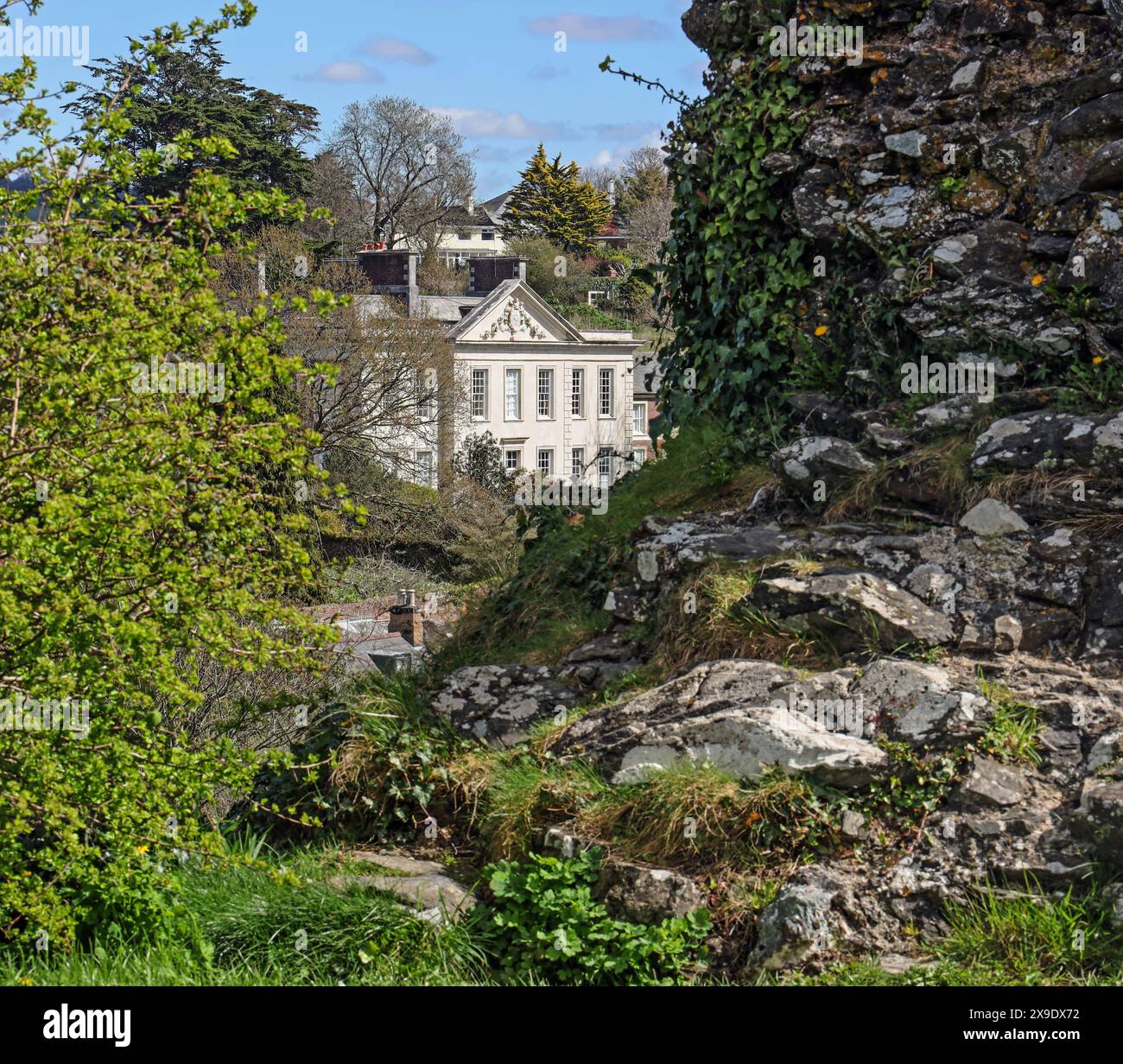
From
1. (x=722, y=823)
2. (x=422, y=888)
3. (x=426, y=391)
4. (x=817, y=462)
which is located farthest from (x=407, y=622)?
(x=722, y=823)

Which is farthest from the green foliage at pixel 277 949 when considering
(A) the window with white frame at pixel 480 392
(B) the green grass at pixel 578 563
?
(A) the window with white frame at pixel 480 392

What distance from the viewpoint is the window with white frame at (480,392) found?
161 feet

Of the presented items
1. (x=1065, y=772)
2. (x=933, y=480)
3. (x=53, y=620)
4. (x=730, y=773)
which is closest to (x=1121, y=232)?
(x=933, y=480)

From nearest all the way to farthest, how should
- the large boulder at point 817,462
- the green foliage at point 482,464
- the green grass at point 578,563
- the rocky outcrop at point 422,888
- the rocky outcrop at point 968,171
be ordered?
the rocky outcrop at point 422,888 → the rocky outcrop at point 968,171 → the large boulder at point 817,462 → the green grass at point 578,563 → the green foliage at point 482,464

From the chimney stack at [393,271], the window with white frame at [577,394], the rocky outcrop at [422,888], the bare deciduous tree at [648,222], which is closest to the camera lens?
the rocky outcrop at [422,888]

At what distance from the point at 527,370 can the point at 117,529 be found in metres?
45.5

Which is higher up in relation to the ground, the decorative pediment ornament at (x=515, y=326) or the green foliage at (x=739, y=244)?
the decorative pediment ornament at (x=515, y=326)

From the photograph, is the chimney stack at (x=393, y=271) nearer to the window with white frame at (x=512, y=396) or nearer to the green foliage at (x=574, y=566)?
the window with white frame at (x=512, y=396)

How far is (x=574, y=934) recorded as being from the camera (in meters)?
5.25

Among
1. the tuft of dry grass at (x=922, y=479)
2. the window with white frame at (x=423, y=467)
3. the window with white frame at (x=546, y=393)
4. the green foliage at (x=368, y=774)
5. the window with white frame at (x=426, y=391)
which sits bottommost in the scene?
the green foliage at (x=368, y=774)

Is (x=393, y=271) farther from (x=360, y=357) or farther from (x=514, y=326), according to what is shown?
(x=360, y=357)

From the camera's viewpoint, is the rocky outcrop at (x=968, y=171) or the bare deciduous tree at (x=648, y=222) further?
the bare deciduous tree at (x=648, y=222)

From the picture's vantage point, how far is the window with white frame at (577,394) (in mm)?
52469

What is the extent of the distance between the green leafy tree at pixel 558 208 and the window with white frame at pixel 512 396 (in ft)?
73.2
